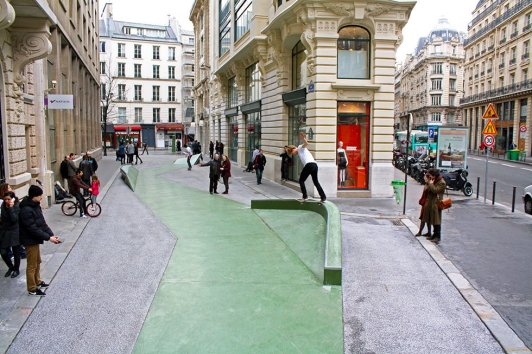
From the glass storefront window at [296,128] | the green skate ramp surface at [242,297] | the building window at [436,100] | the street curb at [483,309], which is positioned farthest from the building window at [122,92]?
the street curb at [483,309]

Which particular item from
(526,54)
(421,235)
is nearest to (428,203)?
(421,235)

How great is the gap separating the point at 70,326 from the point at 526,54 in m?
57.9

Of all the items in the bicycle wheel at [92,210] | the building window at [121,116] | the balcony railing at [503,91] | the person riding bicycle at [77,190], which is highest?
A: the balcony railing at [503,91]

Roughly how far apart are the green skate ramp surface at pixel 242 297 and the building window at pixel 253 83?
52.2 feet

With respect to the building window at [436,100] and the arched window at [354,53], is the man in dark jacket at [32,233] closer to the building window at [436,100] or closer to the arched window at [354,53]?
the arched window at [354,53]

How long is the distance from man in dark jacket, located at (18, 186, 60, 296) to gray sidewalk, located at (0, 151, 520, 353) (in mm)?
285

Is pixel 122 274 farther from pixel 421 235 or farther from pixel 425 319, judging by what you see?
pixel 421 235

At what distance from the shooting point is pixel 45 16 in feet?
37.4

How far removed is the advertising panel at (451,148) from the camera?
2264 cm

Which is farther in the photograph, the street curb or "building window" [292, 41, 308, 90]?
"building window" [292, 41, 308, 90]

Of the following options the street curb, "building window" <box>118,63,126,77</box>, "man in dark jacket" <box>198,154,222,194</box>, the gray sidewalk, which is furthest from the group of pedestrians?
"building window" <box>118,63,126,77</box>

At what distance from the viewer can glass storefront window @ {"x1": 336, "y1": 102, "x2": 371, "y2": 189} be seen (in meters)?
17.8

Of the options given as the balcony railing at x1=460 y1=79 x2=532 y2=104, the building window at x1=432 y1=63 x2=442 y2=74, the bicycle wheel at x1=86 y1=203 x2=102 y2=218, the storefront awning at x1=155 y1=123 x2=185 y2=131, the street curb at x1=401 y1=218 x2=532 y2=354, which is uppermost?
the building window at x1=432 y1=63 x2=442 y2=74

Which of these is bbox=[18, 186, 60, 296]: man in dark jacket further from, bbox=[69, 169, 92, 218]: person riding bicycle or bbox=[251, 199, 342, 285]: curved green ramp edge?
bbox=[69, 169, 92, 218]: person riding bicycle
